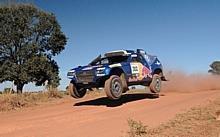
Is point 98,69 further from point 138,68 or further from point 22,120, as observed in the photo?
point 22,120

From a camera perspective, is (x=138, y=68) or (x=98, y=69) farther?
(x=138, y=68)

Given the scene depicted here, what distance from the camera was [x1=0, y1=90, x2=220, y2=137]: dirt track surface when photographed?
9.23 m

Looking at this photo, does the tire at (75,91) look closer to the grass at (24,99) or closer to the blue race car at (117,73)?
the blue race car at (117,73)

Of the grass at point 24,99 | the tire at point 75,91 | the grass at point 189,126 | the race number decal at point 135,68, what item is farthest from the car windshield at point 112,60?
the grass at point 189,126

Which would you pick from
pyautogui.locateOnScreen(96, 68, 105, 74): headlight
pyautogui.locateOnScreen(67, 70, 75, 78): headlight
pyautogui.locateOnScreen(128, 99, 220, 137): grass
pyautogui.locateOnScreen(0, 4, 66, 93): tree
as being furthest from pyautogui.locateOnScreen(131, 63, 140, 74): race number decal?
pyautogui.locateOnScreen(0, 4, 66, 93): tree

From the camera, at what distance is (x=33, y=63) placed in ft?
121

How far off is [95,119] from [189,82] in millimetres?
11737

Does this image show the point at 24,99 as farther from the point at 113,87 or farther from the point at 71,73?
the point at 113,87

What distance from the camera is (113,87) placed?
13.7m

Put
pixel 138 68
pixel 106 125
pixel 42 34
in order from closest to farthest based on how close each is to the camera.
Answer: pixel 106 125 < pixel 138 68 < pixel 42 34

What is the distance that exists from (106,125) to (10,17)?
29.4 m

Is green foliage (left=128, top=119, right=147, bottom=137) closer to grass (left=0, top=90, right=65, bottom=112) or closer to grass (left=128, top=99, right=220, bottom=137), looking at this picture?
grass (left=128, top=99, right=220, bottom=137)

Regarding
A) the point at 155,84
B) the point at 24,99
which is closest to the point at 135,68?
the point at 155,84

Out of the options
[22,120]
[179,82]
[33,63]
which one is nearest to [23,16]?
[33,63]
